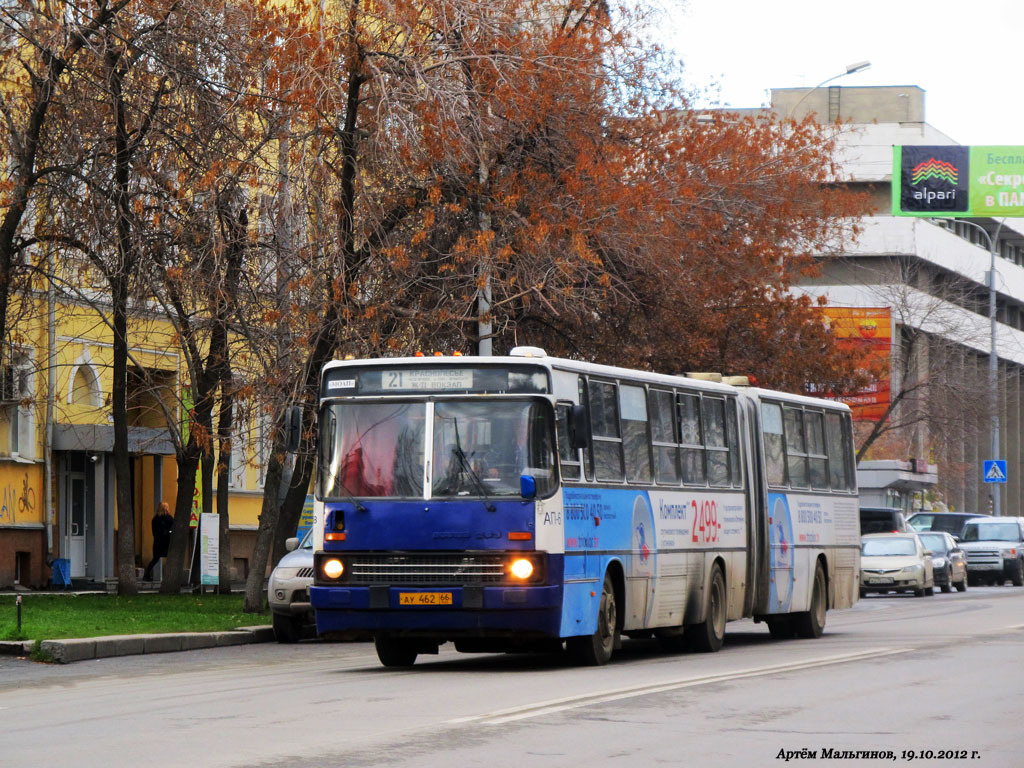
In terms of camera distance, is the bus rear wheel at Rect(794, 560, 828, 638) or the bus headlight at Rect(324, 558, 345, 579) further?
the bus rear wheel at Rect(794, 560, 828, 638)

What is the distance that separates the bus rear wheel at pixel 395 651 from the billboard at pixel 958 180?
38.6m

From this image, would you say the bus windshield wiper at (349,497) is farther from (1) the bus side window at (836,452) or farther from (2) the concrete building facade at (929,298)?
(2) the concrete building facade at (929,298)

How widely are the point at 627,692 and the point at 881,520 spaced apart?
104 feet

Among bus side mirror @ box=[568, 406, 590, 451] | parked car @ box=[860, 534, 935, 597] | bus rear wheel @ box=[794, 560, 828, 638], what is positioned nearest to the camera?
bus side mirror @ box=[568, 406, 590, 451]

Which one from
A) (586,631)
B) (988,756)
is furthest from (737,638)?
(988,756)

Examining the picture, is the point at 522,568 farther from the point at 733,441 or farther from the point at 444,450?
the point at 733,441

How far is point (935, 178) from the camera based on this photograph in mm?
53312

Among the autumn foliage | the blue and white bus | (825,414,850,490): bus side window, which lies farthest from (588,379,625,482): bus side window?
(825,414,850,490): bus side window

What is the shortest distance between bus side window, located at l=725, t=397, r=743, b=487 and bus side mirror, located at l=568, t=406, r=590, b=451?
466 cm

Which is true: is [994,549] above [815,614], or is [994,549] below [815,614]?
below

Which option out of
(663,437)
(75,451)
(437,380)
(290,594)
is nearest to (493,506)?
(437,380)

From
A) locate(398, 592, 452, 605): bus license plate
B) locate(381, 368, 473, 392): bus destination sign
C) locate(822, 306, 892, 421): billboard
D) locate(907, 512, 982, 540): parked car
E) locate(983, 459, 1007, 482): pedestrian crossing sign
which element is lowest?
locate(907, 512, 982, 540): parked car

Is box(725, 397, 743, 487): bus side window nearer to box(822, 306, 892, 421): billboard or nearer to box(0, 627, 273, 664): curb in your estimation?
box(0, 627, 273, 664): curb

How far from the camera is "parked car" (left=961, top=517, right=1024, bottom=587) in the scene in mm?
48188
